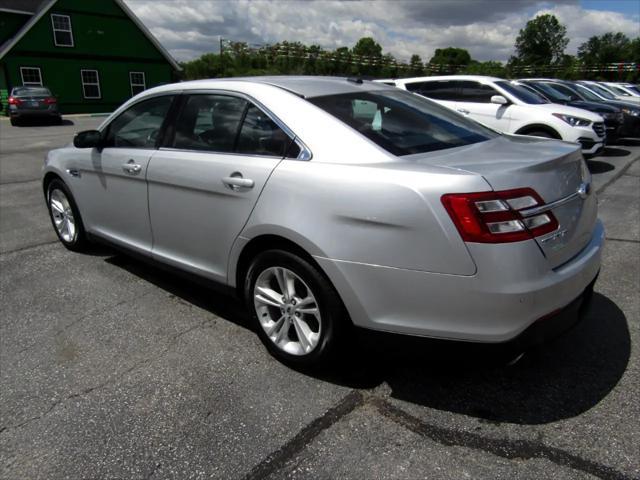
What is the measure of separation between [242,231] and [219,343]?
0.83 metres

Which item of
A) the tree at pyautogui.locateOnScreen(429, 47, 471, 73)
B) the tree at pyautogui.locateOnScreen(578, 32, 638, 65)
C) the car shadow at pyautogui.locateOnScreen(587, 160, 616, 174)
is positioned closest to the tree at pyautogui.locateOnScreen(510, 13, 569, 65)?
the tree at pyautogui.locateOnScreen(578, 32, 638, 65)

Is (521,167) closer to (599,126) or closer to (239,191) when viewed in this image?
(239,191)

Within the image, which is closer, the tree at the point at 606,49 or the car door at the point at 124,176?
the car door at the point at 124,176

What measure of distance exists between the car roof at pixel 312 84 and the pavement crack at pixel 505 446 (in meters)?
1.89

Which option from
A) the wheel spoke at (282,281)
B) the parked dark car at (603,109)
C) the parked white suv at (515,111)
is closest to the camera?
the wheel spoke at (282,281)

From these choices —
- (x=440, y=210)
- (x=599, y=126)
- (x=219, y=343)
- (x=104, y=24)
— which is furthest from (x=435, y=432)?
(x=104, y=24)

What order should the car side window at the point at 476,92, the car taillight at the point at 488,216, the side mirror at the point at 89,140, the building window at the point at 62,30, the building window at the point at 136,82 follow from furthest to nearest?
the building window at the point at 136,82
the building window at the point at 62,30
the car side window at the point at 476,92
the side mirror at the point at 89,140
the car taillight at the point at 488,216

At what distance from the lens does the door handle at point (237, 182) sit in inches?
114

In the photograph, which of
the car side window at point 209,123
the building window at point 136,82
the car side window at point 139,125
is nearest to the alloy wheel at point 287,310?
the car side window at point 209,123

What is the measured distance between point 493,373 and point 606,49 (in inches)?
3880

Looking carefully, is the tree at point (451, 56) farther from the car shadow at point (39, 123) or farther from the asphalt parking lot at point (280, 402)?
the asphalt parking lot at point (280, 402)

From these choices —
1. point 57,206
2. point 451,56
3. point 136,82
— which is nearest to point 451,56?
point 451,56

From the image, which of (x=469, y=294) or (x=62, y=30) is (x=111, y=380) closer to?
(x=469, y=294)

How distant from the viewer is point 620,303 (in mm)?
3791
